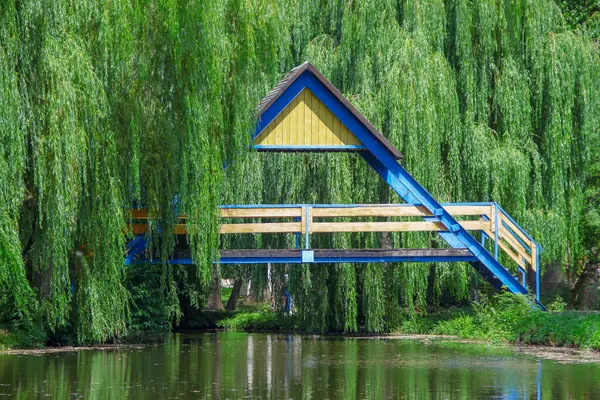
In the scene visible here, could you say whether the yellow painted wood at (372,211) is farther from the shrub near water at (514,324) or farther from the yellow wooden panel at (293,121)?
the shrub near water at (514,324)

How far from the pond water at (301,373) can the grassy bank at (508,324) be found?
1.16m

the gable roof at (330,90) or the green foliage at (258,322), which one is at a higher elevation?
the gable roof at (330,90)

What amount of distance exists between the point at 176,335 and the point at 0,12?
11512mm

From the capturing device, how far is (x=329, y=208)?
20.6 m

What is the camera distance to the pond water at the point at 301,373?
1240cm

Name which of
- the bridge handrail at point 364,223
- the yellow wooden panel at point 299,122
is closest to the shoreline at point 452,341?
the bridge handrail at point 364,223

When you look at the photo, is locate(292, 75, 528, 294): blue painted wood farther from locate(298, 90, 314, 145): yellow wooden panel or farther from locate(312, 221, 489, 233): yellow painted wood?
locate(312, 221, 489, 233): yellow painted wood

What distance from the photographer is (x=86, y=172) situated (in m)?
16.6

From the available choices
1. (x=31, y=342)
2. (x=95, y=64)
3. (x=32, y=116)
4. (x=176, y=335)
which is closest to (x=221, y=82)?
(x=95, y=64)

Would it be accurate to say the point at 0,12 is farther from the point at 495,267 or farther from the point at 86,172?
the point at 495,267

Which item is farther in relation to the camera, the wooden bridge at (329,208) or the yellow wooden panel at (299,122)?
the yellow wooden panel at (299,122)

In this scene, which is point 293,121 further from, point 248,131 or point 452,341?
point 452,341

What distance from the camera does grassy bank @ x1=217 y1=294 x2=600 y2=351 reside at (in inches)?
742

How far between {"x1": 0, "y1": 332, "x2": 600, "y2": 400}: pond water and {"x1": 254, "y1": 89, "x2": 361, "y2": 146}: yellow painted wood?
4054mm
